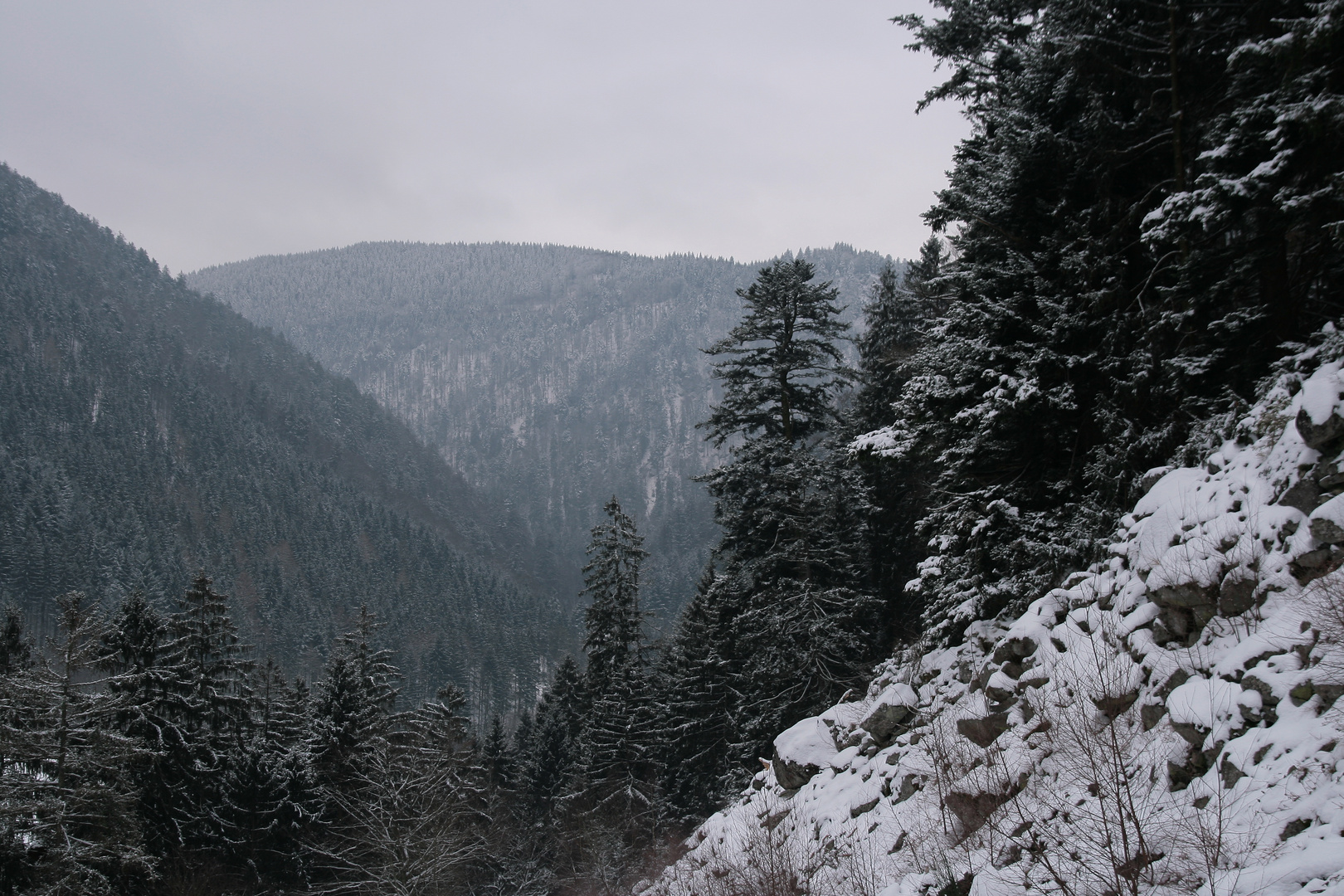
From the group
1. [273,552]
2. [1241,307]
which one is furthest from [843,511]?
[273,552]

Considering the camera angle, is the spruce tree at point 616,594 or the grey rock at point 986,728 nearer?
the grey rock at point 986,728

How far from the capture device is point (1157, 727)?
15.9 feet

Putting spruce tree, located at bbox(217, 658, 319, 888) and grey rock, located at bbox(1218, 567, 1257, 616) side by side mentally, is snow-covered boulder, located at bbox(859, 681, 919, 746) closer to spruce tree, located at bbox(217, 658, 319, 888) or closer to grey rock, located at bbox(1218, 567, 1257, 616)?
grey rock, located at bbox(1218, 567, 1257, 616)

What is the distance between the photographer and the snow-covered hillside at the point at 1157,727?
144 inches

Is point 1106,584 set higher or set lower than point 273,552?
higher

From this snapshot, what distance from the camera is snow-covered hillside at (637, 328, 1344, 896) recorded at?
367cm

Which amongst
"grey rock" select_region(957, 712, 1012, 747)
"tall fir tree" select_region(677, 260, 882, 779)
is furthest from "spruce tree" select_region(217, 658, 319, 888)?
"grey rock" select_region(957, 712, 1012, 747)

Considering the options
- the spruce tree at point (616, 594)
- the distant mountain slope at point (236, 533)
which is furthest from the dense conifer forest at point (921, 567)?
the distant mountain slope at point (236, 533)

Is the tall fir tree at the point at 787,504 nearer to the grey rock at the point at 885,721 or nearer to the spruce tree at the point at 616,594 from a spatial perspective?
the grey rock at the point at 885,721

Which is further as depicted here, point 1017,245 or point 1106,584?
point 1017,245

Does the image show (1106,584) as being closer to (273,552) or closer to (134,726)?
(134,726)

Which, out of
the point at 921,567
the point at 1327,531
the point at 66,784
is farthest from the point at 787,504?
the point at 66,784

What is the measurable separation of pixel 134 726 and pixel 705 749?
706 inches

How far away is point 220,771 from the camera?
23.5m
